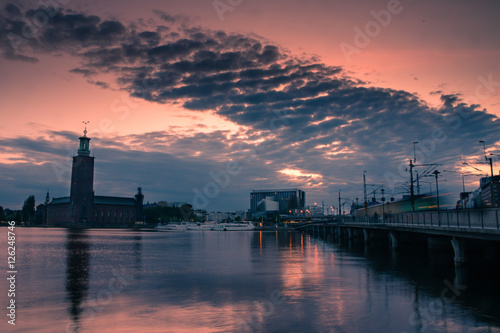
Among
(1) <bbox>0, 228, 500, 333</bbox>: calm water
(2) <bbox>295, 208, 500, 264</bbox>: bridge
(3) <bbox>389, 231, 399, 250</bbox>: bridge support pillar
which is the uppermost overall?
(2) <bbox>295, 208, 500, 264</bbox>: bridge

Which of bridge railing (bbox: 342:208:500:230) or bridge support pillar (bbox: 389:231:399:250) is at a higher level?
bridge railing (bbox: 342:208:500:230)

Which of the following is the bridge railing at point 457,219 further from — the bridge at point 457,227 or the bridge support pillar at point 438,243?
the bridge support pillar at point 438,243

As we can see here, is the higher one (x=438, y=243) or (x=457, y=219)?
(x=457, y=219)

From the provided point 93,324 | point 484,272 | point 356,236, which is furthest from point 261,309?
point 356,236

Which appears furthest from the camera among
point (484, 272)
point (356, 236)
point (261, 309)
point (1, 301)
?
point (356, 236)

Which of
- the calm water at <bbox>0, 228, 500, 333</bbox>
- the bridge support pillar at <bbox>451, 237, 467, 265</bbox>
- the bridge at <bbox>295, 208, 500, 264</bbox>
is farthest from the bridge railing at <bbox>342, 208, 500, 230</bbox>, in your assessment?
the calm water at <bbox>0, 228, 500, 333</bbox>

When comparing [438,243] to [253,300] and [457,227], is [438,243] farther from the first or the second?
[253,300]

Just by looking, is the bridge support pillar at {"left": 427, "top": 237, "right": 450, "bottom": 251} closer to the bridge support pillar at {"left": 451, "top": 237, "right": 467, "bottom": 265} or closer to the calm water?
the bridge support pillar at {"left": 451, "top": 237, "right": 467, "bottom": 265}

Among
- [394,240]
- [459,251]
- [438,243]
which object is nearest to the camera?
[459,251]

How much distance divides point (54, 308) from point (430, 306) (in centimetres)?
2115

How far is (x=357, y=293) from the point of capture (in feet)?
88.8

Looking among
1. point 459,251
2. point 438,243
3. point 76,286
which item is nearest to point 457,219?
point 459,251

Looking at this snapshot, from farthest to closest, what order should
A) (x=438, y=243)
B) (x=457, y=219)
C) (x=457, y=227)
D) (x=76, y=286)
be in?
(x=438, y=243)
(x=457, y=219)
(x=457, y=227)
(x=76, y=286)

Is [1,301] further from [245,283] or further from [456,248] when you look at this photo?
[456,248]
